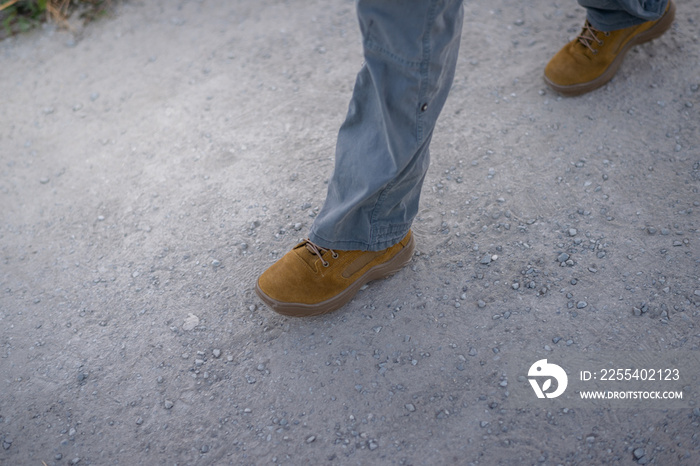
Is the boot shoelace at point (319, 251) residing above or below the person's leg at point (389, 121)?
below

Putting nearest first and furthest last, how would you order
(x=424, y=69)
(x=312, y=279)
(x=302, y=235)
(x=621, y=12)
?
1. (x=424, y=69)
2. (x=312, y=279)
3. (x=302, y=235)
4. (x=621, y=12)

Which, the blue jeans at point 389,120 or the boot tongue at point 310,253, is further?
the boot tongue at point 310,253

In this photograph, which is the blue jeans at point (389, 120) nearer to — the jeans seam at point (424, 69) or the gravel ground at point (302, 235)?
the jeans seam at point (424, 69)

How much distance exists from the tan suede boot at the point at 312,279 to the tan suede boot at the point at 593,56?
4.03 ft

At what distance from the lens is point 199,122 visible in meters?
2.38

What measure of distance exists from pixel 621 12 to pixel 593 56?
19cm

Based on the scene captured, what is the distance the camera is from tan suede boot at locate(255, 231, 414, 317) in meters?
1.62

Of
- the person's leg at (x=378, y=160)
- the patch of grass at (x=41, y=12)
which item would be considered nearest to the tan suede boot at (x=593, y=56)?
the person's leg at (x=378, y=160)

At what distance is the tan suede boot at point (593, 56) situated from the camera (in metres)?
2.18

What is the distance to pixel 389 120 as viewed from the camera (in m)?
1.26

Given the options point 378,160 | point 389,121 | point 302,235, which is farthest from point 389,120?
point 302,235

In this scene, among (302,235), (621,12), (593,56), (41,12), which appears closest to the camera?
(302,235)

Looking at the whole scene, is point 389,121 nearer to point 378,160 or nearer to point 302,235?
point 378,160

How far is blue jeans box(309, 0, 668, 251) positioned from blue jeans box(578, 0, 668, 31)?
110 centimetres
